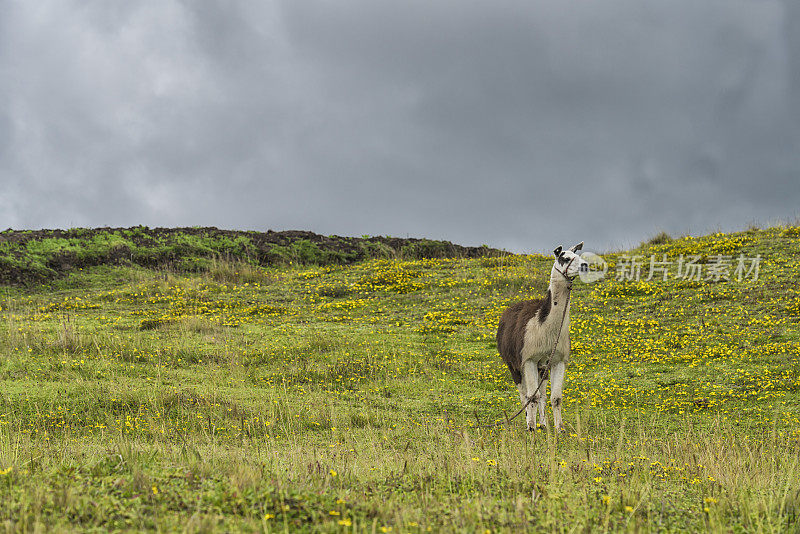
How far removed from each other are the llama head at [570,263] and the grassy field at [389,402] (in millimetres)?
2056

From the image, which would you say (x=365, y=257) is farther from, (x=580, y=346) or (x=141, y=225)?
(x=580, y=346)

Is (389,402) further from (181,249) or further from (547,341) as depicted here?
(181,249)

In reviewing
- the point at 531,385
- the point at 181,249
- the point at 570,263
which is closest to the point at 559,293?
the point at 570,263

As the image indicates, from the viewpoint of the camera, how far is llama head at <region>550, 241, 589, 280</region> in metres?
10.2

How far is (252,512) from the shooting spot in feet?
15.0

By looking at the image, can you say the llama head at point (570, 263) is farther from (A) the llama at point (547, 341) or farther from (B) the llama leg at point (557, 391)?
(B) the llama leg at point (557, 391)

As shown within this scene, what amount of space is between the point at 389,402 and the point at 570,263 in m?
5.49

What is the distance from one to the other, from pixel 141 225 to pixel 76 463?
39156 mm

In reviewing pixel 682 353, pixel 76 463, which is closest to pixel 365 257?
pixel 682 353

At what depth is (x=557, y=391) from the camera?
1105cm

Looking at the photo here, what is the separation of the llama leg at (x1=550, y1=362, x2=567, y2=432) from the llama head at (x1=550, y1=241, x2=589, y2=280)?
1661 millimetres

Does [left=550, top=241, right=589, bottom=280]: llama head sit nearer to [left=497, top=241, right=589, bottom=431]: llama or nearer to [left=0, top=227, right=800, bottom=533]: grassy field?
[left=497, top=241, right=589, bottom=431]: llama

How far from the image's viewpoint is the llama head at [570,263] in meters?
10.2

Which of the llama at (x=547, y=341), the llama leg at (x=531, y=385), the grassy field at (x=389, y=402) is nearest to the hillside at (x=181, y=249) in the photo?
the grassy field at (x=389, y=402)
